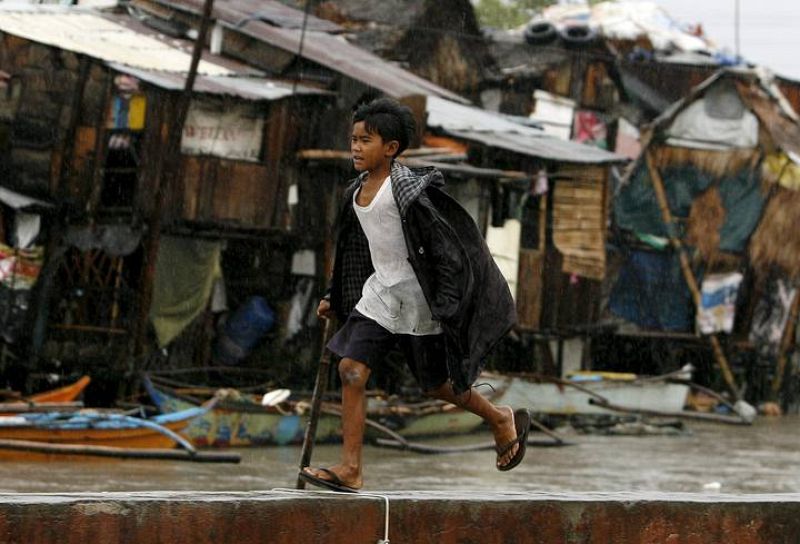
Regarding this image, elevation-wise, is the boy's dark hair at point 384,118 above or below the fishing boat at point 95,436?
above

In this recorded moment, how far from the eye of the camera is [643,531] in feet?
16.5

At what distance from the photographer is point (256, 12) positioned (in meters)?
22.4

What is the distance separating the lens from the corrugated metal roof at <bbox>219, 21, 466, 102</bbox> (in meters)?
20.1

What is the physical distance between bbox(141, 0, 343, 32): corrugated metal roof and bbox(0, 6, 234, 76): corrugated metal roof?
3.65 feet

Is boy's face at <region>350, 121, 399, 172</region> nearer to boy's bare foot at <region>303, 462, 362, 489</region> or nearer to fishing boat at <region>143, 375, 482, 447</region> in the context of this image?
boy's bare foot at <region>303, 462, 362, 489</region>

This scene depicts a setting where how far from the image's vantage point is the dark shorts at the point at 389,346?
4.84 meters

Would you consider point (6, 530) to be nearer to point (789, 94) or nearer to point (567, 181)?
point (567, 181)

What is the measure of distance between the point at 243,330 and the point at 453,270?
14988 millimetres

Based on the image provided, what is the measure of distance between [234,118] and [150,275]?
228 cm

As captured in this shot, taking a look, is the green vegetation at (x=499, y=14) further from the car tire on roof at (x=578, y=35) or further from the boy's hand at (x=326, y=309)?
the boy's hand at (x=326, y=309)

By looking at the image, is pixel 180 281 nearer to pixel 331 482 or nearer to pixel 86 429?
pixel 86 429

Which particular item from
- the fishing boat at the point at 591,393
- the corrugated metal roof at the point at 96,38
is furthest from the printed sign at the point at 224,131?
the fishing boat at the point at 591,393

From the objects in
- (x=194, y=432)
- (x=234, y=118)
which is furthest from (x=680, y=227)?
(x=194, y=432)

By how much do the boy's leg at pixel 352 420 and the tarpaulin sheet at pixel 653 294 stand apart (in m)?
20.3
